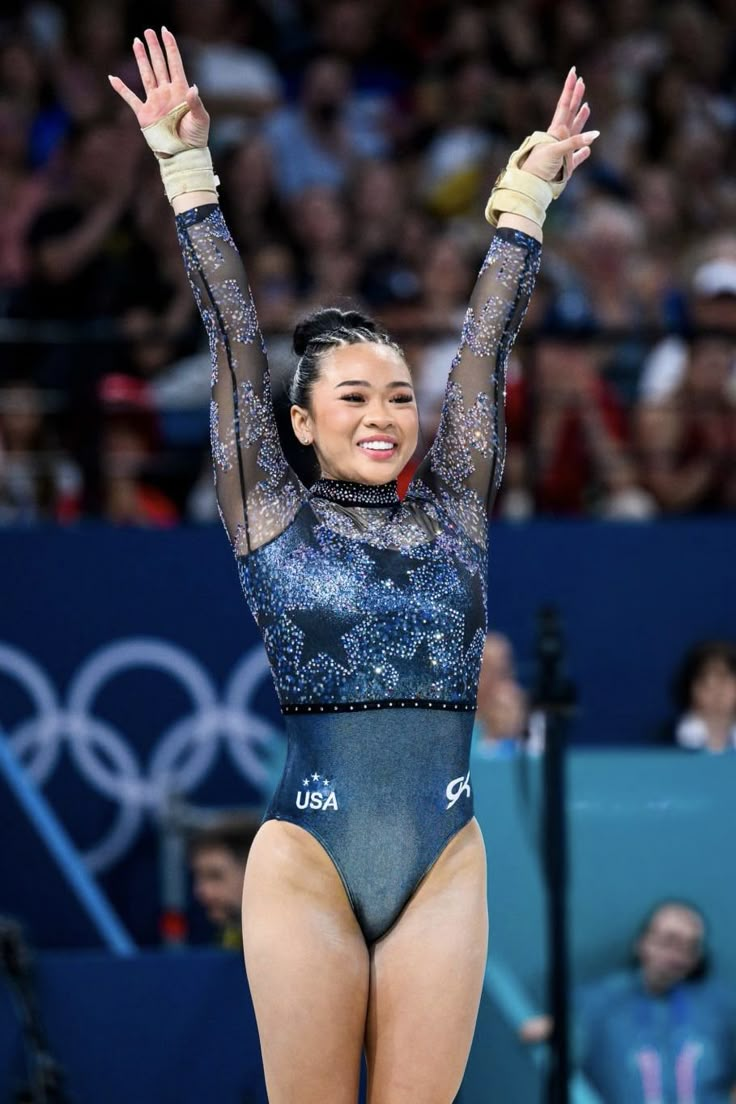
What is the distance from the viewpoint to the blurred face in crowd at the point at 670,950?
512 cm

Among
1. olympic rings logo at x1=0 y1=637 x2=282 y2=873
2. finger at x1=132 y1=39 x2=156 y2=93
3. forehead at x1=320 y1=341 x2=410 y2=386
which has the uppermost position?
A: finger at x1=132 y1=39 x2=156 y2=93

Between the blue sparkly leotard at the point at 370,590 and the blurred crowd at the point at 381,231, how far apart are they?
9.94 feet

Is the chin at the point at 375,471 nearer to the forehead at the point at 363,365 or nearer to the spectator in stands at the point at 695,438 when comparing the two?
the forehead at the point at 363,365

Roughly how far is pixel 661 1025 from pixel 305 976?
2.43 m

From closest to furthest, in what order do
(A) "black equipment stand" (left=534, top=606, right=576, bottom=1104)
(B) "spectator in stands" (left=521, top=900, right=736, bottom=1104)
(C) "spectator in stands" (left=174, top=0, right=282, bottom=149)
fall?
1. (A) "black equipment stand" (left=534, top=606, right=576, bottom=1104)
2. (B) "spectator in stands" (left=521, top=900, right=736, bottom=1104)
3. (C) "spectator in stands" (left=174, top=0, right=282, bottom=149)

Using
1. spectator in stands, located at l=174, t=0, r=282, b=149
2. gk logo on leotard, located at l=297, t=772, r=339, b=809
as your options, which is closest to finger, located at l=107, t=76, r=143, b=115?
gk logo on leotard, located at l=297, t=772, r=339, b=809

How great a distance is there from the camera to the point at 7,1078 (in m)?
4.93

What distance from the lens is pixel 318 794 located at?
302cm

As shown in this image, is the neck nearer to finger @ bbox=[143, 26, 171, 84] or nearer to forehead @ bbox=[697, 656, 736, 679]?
finger @ bbox=[143, 26, 171, 84]

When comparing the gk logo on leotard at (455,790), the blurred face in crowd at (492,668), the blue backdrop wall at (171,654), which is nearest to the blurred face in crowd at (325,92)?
the blue backdrop wall at (171,654)

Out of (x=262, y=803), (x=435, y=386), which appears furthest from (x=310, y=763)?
(x=435, y=386)

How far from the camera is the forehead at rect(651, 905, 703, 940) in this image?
515 cm

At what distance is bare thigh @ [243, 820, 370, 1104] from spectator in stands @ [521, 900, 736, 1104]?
2.07 meters

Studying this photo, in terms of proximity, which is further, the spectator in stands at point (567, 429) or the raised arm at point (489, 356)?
the spectator in stands at point (567, 429)
